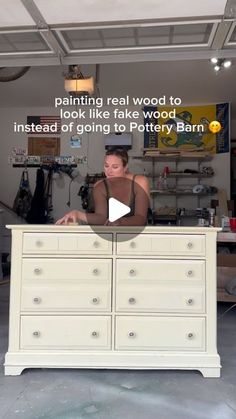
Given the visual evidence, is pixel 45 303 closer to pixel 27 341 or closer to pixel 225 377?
pixel 27 341

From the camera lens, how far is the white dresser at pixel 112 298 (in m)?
2.55

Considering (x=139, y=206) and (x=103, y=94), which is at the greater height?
(x=103, y=94)

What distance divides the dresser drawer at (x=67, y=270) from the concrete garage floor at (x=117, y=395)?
62 cm

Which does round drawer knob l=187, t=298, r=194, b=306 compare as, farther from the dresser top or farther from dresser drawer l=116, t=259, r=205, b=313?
the dresser top

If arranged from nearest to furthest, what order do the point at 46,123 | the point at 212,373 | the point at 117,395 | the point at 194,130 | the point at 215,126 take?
the point at 117,395 < the point at 212,373 < the point at 215,126 < the point at 194,130 < the point at 46,123

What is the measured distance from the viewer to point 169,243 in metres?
2.57

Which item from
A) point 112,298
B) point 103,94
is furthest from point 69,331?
point 103,94

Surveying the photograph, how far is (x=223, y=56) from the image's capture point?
291 centimetres

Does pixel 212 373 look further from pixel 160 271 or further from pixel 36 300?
pixel 36 300

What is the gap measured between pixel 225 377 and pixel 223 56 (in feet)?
7.56

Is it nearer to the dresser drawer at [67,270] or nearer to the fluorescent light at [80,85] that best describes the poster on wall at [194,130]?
the fluorescent light at [80,85]

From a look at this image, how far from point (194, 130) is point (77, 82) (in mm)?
3587

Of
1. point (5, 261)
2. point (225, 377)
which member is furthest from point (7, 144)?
point (225, 377)

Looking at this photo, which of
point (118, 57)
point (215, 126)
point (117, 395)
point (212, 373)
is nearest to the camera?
point (117, 395)
